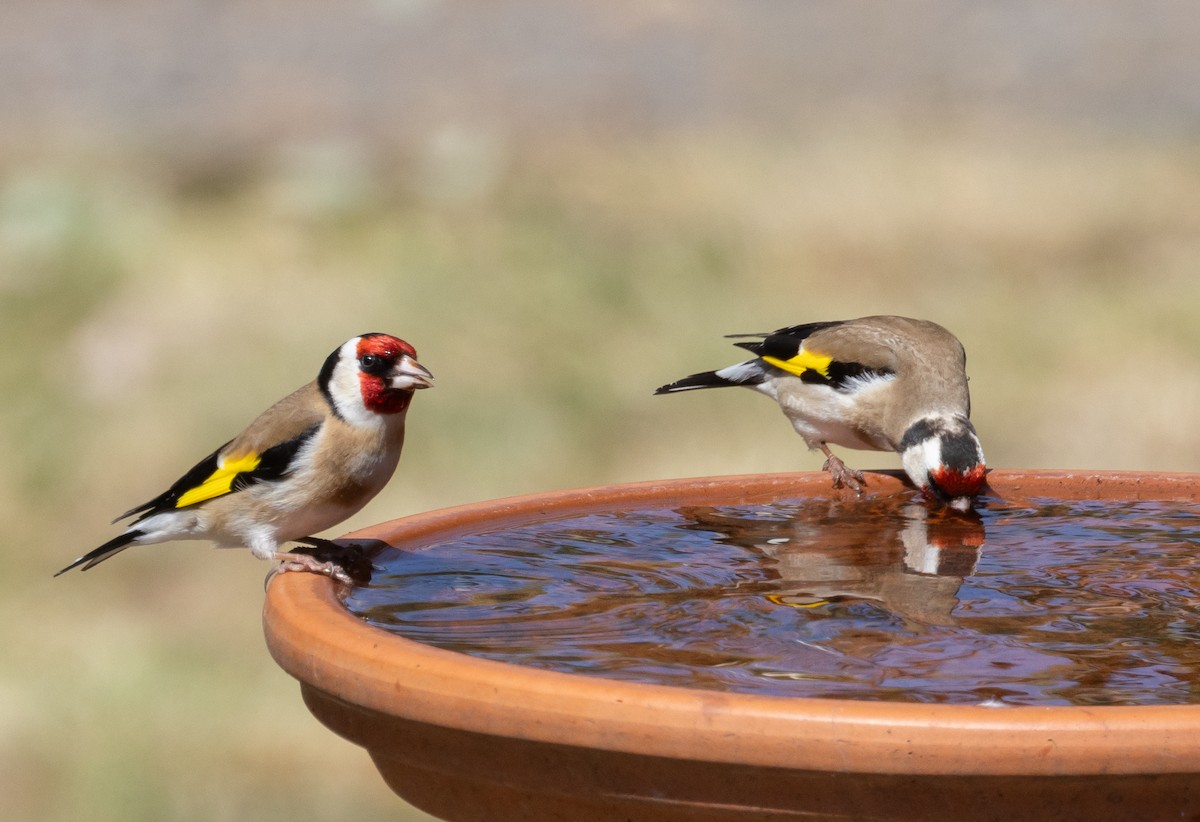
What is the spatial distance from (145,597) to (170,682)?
44.1 inches

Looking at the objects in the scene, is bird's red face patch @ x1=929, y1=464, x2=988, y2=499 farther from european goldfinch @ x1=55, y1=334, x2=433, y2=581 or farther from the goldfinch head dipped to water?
european goldfinch @ x1=55, y1=334, x2=433, y2=581

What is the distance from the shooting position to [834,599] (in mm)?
3160

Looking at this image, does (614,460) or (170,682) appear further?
(614,460)

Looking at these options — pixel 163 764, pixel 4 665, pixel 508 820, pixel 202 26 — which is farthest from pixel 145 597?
pixel 202 26

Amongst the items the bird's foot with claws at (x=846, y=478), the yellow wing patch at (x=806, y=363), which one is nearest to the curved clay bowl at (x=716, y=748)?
the bird's foot with claws at (x=846, y=478)

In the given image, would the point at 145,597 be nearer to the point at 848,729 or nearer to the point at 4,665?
the point at 4,665

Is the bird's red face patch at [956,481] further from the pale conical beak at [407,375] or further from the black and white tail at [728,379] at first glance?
the black and white tail at [728,379]

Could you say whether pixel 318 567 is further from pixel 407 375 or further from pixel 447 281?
pixel 447 281

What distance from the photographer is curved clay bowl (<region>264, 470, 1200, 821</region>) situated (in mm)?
2166

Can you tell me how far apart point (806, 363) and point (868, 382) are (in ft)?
0.79

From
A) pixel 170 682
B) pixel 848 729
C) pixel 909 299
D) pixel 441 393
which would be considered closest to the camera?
pixel 848 729

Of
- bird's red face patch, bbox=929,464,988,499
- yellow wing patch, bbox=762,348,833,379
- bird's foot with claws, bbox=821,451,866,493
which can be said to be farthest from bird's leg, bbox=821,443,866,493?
yellow wing patch, bbox=762,348,833,379

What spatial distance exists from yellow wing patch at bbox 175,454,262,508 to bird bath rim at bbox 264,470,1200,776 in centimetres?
144

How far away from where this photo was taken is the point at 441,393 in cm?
912
